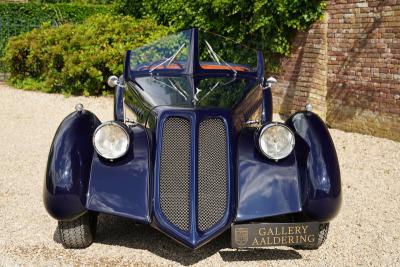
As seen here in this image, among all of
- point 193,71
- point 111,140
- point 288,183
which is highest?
point 193,71

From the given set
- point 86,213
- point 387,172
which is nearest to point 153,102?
point 86,213

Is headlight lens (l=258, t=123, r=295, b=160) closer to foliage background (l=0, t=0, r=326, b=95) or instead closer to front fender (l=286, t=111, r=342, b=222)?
front fender (l=286, t=111, r=342, b=222)

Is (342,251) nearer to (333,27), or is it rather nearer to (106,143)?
(106,143)

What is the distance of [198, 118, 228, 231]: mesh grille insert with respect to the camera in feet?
11.2

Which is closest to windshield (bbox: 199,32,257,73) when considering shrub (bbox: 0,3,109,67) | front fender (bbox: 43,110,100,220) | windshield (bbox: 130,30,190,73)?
windshield (bbox: 130,30,190,73)

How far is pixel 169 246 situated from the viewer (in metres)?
3.87

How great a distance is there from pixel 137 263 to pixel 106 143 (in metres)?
0.85

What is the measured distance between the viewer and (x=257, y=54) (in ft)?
16.7

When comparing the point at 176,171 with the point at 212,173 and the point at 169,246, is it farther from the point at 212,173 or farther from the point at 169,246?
the point at 169,246

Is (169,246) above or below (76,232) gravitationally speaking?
below

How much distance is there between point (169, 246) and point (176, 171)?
2.26ft

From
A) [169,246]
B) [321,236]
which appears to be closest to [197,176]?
[169,246]

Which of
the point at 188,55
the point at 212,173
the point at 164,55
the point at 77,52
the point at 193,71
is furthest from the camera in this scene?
the point at 77,52

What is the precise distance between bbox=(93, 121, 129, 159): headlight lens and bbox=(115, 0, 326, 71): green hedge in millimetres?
5113
